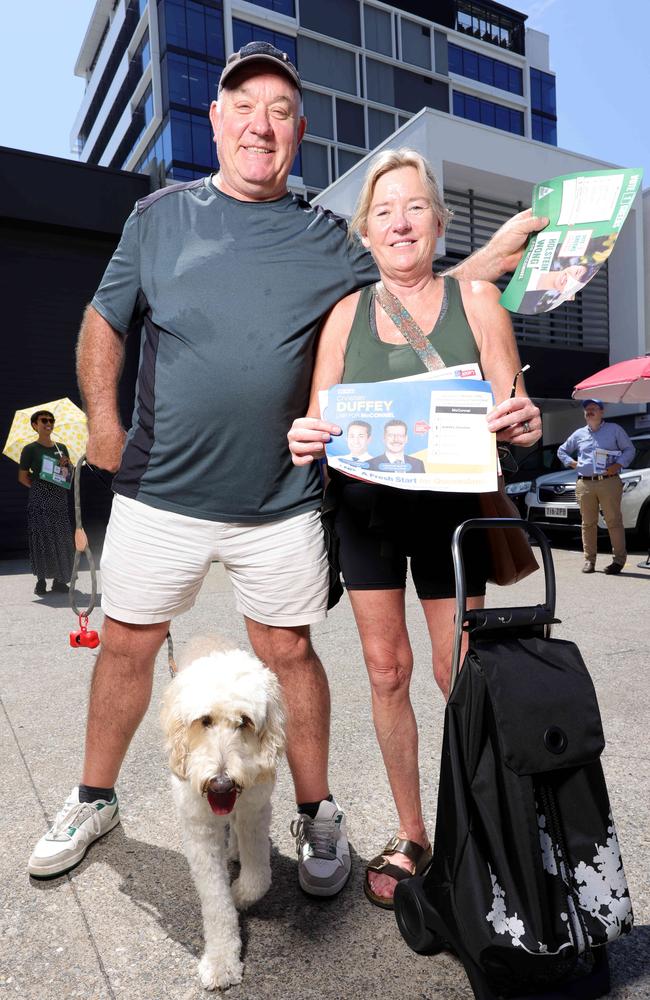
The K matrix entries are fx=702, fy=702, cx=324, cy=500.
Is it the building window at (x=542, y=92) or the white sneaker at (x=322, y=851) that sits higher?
the building window at (x=542, y=92)

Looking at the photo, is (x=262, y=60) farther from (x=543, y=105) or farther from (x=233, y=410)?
(x=543, y=105)

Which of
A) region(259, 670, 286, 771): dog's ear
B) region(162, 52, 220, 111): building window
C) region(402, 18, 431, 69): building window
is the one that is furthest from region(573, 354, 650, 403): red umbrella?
region(402, 18, 431, 69): building window

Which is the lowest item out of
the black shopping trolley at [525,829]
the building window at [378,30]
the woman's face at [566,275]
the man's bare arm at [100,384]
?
the black shopping trolley at [525,829]

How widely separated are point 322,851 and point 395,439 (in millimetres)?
1360

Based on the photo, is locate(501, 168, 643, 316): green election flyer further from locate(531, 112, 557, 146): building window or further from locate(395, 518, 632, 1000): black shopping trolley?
locate(531, 112, 557, 146): building window

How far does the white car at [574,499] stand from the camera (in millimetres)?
10359

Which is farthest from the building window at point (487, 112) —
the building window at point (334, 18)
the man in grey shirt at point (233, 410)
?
the man in grey shirt at point (233, 410)

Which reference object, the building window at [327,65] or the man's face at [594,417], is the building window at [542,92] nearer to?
the building window at [327,65]

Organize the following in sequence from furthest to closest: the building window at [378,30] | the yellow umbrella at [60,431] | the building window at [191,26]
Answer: the building window at [378,30]
the building window at [191,26]
the yellow umbrella at [60,431]

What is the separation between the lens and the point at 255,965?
1894 mm

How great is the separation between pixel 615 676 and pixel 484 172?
43.1 feet

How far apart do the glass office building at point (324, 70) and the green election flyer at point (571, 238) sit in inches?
1410

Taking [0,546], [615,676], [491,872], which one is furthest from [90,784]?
[0,546]

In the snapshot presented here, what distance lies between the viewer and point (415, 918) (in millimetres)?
1847
